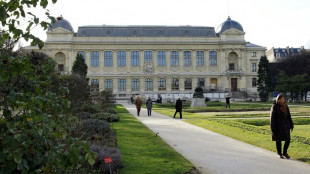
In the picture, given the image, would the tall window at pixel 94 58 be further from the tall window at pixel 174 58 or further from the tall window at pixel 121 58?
the tall window at pixel 174 58

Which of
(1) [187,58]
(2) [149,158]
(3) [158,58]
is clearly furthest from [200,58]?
(2) [149,158]

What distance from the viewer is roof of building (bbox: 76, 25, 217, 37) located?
259 ft

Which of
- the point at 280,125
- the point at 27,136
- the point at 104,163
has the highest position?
the point at 27,136

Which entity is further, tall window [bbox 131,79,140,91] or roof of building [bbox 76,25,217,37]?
roof of building [bbox 76,25,217,37]

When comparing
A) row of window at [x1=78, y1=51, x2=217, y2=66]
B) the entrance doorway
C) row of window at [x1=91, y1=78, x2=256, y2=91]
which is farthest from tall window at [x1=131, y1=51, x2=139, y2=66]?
the entrance doorway

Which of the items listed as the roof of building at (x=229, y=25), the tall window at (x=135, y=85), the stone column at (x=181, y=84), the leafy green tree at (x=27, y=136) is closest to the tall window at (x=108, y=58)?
the tall window at (x=135, y=85)

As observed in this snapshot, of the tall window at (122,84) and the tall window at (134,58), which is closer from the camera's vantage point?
the tall window at (122,84)

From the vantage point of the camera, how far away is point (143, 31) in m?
80.4

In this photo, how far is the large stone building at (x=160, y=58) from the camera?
7681 cm

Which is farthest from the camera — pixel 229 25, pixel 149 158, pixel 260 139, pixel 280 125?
pixel 229 25

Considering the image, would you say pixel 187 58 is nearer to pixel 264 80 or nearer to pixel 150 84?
pixel 150 84

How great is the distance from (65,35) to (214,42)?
3407 cm

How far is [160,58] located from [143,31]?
7993mm

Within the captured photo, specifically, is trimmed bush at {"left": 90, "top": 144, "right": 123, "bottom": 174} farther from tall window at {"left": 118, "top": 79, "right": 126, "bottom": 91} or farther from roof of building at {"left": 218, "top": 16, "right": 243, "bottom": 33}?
roof of building at {"left": 218, "top": 16, "right": 243, "bottom": 33}
